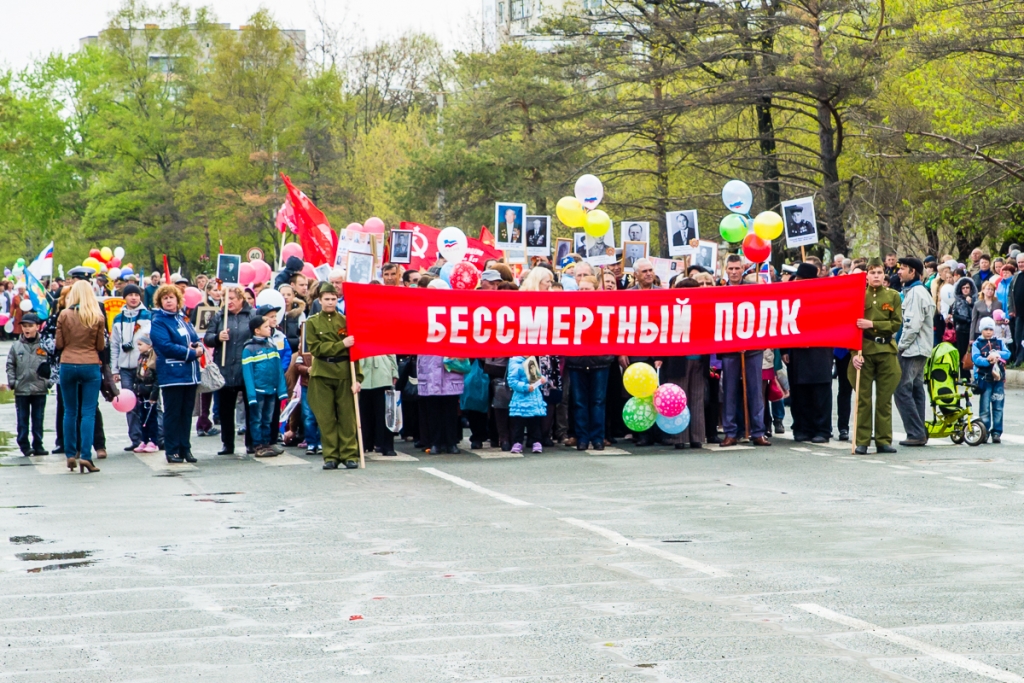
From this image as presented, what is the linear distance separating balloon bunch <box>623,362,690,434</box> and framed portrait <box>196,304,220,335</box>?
5.44 metres

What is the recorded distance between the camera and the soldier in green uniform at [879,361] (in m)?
14.8

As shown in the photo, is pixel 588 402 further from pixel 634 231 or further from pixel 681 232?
pixel 634 231

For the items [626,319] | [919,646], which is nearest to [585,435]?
[626,319]

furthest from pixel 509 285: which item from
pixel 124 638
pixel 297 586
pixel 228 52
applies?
pixel 228 52

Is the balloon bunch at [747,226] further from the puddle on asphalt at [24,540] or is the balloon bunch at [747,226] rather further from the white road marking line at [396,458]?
the puddle on asphalt at [24,540]

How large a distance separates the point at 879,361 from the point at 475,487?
4.78 m

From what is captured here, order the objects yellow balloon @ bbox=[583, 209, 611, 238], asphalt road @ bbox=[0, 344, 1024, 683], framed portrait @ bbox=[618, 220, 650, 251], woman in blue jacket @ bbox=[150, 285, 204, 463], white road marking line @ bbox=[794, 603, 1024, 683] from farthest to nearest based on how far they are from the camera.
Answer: framed portrait @ bbox=[618, 220, 650, 251], yellow balloon @ bbox=[583, 209, 611, 238], woman in blue jacket @ bbox=[150, 285, 204, 463], asphalt road @ bbox=[0, 344, 1024, 683], white road marking line @ bbox=[794, 603, 1024, 683]

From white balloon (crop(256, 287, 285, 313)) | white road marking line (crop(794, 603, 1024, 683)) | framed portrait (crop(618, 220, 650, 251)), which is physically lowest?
white road marking line (crop(794, 603, 1024, 683))

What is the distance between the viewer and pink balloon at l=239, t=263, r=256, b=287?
20828mm

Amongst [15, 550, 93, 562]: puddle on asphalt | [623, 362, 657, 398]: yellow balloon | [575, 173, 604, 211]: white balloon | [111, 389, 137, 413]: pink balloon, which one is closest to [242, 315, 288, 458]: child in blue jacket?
[111, 389, 137, 413]: pink balloon

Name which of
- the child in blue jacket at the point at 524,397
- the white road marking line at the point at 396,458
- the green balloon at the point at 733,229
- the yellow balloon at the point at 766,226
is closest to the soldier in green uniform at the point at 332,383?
the white road marking line at the point at 396,458

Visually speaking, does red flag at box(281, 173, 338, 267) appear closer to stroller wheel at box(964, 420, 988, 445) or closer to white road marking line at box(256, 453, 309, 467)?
white road marking line at box(256, 453, 309, 467)

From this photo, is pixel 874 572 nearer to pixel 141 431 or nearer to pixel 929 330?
pixel 929 330

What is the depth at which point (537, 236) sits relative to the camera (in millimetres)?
21453
